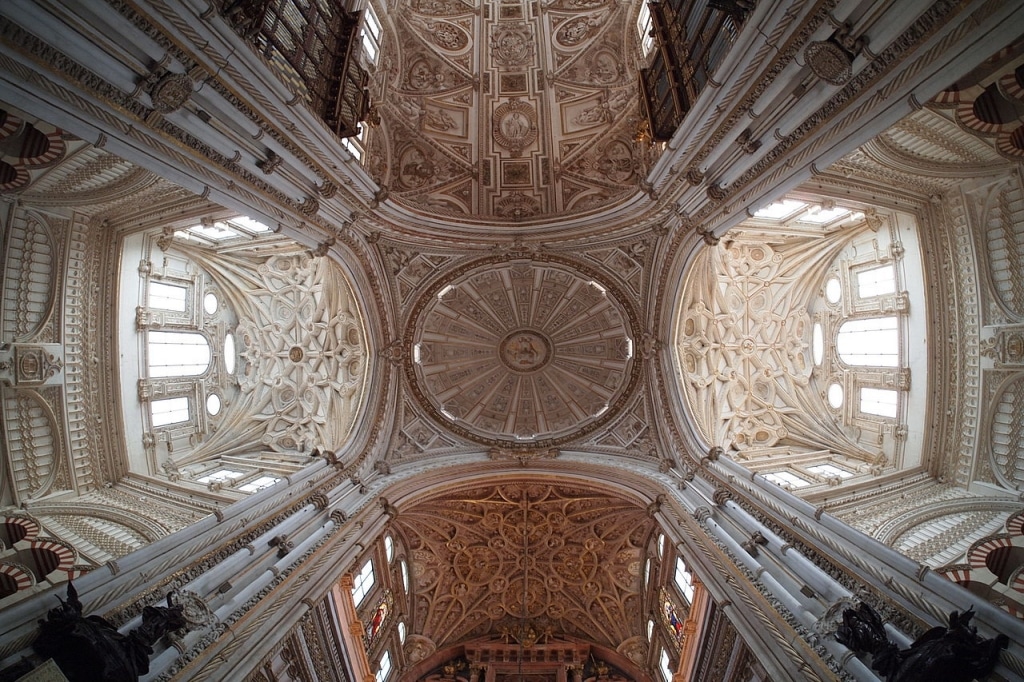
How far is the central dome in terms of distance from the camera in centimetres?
2209

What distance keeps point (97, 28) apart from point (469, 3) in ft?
52.4

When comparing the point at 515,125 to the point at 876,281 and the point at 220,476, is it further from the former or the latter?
the point at 220,476

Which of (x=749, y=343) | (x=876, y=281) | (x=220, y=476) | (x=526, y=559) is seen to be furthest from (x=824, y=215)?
(x=220, y=476)

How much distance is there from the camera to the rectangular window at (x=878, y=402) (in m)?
15.4

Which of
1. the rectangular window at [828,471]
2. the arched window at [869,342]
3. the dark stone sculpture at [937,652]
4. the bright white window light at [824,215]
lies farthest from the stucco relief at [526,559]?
the dark stone sculpture at [937,652]

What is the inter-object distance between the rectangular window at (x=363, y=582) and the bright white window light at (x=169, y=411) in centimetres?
833

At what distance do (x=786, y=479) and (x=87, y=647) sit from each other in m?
17.5

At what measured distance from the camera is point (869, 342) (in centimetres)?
1633

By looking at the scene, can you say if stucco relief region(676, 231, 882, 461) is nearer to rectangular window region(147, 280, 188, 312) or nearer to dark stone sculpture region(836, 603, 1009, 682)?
dark stone sculpture region(836, 603, 1009, 682)

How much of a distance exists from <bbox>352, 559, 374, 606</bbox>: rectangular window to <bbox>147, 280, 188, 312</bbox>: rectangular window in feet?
37.5

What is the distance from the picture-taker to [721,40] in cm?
1156

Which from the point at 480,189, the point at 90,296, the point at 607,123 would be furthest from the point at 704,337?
the point at 90,296

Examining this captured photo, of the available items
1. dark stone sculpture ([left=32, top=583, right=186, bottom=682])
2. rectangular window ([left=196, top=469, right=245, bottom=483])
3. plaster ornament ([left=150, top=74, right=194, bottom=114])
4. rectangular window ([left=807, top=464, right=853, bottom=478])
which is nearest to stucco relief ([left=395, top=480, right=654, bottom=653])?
rectangular window ([left=196, top=469, right=245, bottom=483])

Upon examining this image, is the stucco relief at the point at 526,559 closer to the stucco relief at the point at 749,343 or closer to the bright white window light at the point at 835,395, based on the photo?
the stucco relief at the point at 749,343
